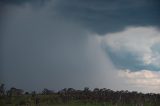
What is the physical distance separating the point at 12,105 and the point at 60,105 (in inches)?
1143

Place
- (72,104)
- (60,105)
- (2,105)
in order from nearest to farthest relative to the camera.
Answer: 1. (2,105)
2. (60,105)
3. (72,104)

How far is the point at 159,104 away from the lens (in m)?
190

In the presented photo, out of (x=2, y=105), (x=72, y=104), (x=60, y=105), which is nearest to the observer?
(x=2, y=105)

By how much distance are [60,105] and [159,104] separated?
66.9 m

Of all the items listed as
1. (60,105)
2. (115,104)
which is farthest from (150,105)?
(60,105)

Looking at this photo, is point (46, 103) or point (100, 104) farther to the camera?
point (100, 104)

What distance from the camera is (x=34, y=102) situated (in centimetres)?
18412

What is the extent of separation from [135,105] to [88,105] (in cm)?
3273

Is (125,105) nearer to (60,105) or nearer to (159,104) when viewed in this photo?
(159,104)

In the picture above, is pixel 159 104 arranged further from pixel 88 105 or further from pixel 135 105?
pixel 88 105

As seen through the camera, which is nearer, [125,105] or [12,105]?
[12,105]

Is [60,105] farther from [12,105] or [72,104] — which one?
[12,105]

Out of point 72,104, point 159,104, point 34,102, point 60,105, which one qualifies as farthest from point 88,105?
point 159,104

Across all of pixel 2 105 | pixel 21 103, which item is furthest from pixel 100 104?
pixel 2 105
